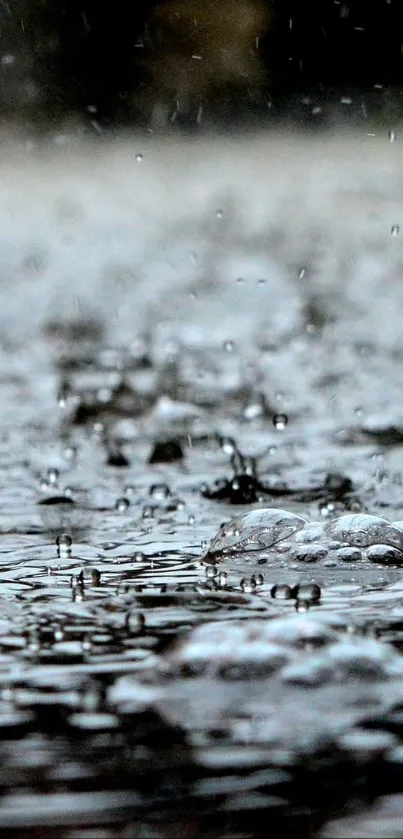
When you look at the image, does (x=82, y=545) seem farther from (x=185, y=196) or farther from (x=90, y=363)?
(x=185, y=196)

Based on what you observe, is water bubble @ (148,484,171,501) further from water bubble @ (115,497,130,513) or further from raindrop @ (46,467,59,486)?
raindrop @ (46,467,59,486)

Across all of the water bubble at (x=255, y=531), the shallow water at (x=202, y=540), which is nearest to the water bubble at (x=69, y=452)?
the shallow water at (x=202, y=540)

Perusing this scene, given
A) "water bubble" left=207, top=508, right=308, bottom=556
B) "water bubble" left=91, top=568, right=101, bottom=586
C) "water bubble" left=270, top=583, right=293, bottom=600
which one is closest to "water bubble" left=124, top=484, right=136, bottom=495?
"water bubble" left=207, top=508, right=308, bottom=556

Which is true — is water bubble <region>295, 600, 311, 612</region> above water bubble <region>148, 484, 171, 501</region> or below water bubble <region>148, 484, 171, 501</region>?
above

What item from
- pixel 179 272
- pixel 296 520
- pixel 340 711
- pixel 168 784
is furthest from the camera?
pixel 179 272

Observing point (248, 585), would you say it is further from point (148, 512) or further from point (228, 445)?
point (228, 445)

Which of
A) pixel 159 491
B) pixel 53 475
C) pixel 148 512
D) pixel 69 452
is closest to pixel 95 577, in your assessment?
pixel 148 512

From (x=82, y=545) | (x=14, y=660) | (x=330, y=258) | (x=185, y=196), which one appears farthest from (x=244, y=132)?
(x=14, y=660)
